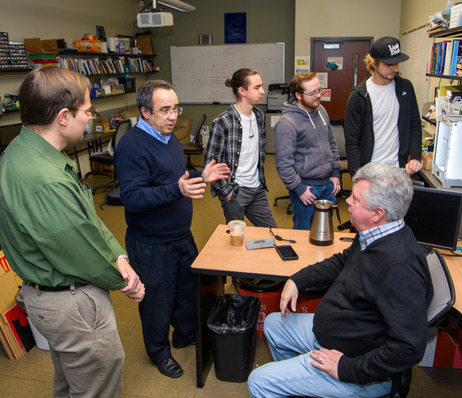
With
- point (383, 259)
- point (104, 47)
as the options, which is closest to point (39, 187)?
point (383, 259)

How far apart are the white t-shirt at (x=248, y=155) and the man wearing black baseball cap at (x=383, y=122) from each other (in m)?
0.69

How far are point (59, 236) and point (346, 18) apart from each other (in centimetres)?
686

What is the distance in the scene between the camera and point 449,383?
211cm

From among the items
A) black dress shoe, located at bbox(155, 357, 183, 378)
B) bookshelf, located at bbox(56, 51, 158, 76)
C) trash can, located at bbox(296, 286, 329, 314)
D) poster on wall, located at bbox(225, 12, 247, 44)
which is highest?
poster on wall, located at bbox(225, 12, 247, 44)

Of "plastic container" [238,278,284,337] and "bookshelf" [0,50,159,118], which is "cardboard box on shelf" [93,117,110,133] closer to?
"bookshelf" [0,50,159,118]

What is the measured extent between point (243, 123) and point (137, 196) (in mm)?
1149

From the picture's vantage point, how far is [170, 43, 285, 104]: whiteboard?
7652mm

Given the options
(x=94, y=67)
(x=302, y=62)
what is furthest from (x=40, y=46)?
(x=302, y=62)

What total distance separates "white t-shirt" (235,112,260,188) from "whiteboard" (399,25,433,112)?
293 cm

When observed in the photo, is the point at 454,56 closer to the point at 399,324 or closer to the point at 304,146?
the point at 304,146

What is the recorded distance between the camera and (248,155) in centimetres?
278

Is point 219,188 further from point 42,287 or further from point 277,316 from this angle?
point 42,287

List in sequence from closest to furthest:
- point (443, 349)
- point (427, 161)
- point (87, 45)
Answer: point (443, 349) < point (427, 161) < point (87, 45)

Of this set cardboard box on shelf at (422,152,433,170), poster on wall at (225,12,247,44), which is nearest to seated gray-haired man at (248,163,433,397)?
cardboard box on shelf at (422,152,433,170)
